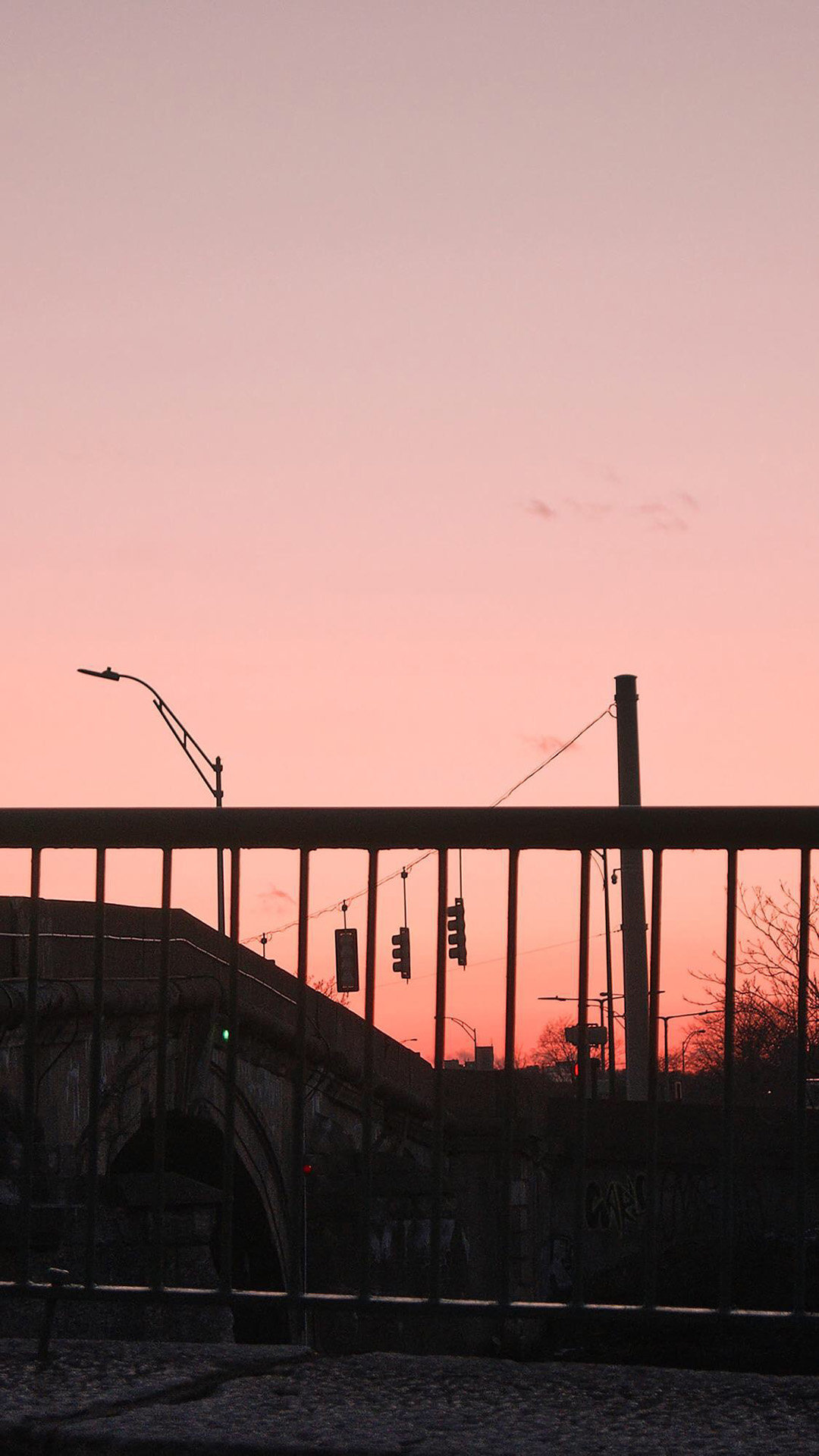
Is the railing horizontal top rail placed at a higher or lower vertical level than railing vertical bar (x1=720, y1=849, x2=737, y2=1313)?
higher

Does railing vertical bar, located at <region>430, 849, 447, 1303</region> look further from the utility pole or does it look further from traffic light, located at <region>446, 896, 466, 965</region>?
traffic light, located at <region>446, 896, 466, 965</region>

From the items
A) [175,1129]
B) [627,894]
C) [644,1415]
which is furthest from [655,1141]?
[627,894]

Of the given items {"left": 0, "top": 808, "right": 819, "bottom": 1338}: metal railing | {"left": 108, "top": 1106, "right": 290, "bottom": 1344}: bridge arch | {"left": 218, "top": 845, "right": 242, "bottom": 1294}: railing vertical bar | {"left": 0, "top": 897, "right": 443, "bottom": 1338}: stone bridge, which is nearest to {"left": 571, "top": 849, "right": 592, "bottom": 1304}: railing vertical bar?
{"left": 0, "top": 808, "right": 819, "bottom": 1338}: metal railing

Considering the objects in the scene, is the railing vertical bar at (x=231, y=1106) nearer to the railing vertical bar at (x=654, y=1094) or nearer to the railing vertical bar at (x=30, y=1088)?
the railing vertical bar at (x=30, y=1088)

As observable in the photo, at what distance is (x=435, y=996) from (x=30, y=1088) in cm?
91

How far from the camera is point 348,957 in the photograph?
34.8m

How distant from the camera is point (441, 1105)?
11.5 ft

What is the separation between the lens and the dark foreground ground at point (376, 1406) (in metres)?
2.42

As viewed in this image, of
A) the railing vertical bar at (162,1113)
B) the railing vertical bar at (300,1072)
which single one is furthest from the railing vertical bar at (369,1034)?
the railing vertical bar at (162,1113)

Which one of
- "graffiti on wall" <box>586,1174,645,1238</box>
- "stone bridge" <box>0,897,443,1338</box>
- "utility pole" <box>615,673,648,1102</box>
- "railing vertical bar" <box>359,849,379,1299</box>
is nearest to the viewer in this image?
"railing vertical bar" <box>359,849,379,1299</box>

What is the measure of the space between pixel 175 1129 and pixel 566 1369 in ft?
73.5

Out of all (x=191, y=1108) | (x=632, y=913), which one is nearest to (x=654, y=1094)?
(x=191, y=1108)

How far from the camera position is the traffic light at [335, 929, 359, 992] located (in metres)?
31.4

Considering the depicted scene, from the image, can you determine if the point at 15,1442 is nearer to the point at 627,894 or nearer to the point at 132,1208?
the point at 132,1208
